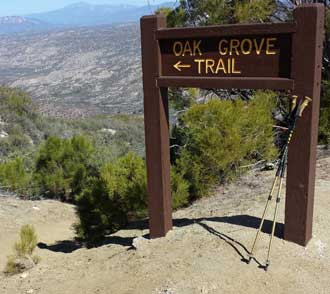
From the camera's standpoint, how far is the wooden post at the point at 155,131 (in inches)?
234

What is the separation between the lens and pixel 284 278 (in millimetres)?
4980

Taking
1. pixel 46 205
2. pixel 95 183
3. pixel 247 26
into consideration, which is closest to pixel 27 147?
pixel 46 205

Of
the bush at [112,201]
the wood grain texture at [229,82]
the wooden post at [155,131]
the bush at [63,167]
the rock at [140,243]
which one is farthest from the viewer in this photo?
the bush at [63,167]

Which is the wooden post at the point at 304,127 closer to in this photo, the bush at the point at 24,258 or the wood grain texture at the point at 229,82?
the wood grain texture at the point at 229,82

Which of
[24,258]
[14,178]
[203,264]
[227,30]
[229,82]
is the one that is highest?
[227,30]

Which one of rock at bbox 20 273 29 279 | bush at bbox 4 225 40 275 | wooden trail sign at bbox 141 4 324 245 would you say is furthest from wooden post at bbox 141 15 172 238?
bush at bbox 4 225 40 275

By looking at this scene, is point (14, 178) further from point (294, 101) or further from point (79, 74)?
point (79, 74)

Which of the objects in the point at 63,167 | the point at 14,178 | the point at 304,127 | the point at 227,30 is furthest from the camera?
the point at 63,167

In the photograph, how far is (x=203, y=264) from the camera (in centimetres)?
534

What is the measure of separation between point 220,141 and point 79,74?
64.5 m

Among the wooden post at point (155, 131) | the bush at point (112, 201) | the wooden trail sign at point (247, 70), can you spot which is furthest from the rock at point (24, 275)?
the bush at point (112, 201)

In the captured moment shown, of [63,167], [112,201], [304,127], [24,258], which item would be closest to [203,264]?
[304,127]

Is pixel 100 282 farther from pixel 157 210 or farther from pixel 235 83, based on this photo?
pixel 235 83

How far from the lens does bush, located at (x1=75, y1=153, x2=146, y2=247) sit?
382 inches
